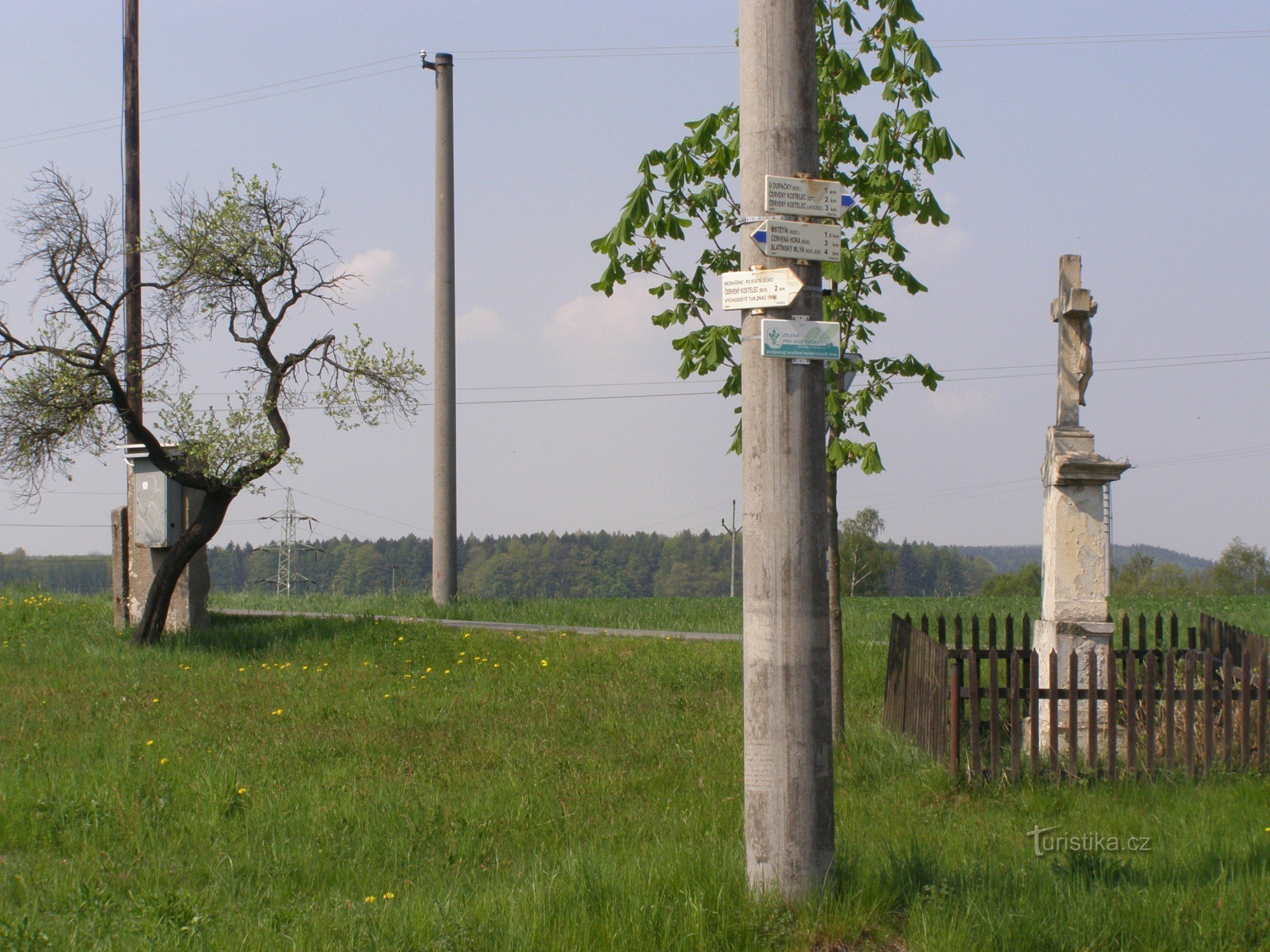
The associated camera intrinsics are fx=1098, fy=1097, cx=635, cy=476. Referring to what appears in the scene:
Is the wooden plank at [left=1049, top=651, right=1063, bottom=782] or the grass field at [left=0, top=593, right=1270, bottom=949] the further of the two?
the wooden plank at [left=1049, top=651, right=1063, bottom=782]

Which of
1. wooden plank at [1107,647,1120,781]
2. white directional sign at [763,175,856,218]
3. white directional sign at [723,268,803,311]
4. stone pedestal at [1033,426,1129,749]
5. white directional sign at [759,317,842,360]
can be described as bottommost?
wooden plank at [1107,647,1120,781]

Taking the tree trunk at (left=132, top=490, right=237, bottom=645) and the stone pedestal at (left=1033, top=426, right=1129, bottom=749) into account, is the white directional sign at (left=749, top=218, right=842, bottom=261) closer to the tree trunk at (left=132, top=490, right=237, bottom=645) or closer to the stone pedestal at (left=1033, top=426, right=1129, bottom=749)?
the stone pedestal at (left=1033, top=426, right=1129, bottom=749)

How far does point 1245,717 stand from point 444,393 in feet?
45.6

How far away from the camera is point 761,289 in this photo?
4348 millimetres

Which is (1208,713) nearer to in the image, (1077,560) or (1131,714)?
(1131,714)

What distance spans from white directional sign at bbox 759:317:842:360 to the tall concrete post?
14.8 metres

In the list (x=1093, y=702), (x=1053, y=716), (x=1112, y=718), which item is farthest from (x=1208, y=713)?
(x=1053, y=716)

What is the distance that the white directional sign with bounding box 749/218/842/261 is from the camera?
4.33 meters

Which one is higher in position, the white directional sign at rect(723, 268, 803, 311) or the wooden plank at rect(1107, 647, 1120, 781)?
the white directional sign at rect(723, 268, 803, 311)

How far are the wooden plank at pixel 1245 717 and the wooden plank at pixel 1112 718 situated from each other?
80 cm

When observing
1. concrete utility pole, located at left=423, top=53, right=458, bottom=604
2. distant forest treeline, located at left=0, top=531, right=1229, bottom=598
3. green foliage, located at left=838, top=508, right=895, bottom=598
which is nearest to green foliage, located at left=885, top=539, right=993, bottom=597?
distant forest treeline, located at left=0, top=531, right=1229, bottom=598

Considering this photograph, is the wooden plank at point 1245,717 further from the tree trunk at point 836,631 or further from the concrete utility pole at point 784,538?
the concrete utility pole at point 784,538

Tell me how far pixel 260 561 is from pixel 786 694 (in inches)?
5290

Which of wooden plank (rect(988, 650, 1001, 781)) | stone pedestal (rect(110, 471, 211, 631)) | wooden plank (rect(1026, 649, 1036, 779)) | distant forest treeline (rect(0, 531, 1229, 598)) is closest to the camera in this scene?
wooden plank (rect(988, 650, 1001, 781))
